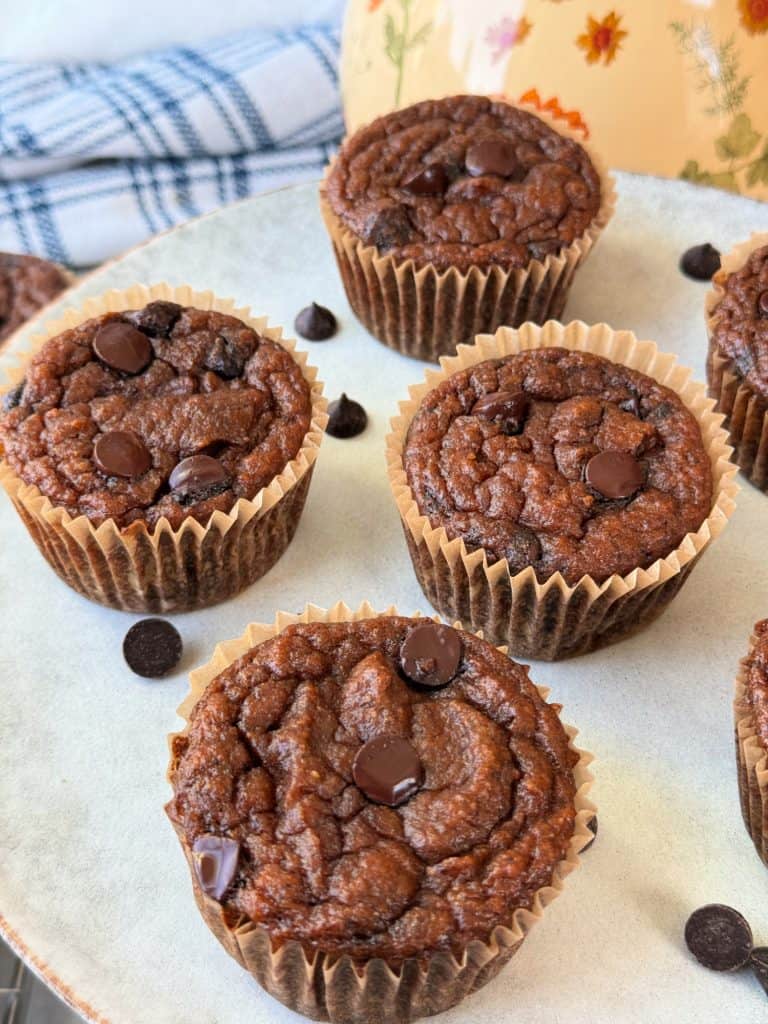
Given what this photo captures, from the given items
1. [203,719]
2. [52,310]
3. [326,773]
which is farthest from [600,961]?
[52,310]

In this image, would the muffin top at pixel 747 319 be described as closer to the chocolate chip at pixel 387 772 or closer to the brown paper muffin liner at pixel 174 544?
the brown paper muffin liner at pixel 174 544

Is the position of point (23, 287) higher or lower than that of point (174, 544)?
lower

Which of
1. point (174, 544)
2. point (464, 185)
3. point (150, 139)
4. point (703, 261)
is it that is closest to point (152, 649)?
point (174, 544)

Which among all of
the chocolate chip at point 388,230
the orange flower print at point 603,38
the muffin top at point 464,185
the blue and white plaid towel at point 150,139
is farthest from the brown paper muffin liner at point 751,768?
the blue and white plaid towel at point 150,139

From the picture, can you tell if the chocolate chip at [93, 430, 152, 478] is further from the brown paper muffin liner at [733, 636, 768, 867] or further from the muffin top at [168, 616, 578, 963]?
the brown paper muffin liner at [733, 636, 768, 867]

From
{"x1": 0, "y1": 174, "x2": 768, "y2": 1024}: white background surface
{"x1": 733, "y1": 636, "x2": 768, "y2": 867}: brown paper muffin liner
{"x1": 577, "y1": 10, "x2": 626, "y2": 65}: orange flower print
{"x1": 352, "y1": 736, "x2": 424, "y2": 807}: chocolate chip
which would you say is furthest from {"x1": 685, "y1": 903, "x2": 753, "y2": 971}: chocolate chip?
{"x1": 577, "y1": 10, "x2": 626, "y2": 65}: orange flower print

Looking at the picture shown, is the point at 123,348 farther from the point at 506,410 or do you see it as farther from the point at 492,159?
the point at 492,159

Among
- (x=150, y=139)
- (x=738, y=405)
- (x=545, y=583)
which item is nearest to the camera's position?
(x=545, y=583)
